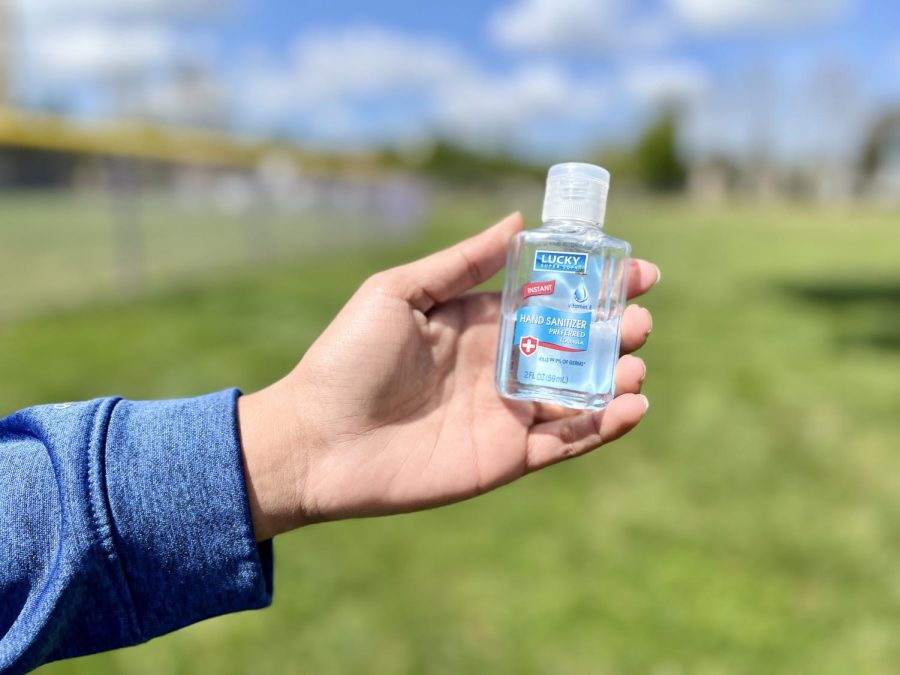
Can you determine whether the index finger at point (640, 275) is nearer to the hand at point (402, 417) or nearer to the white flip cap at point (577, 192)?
A: the hand at point (402, 417)

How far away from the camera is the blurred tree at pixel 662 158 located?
2372 inches

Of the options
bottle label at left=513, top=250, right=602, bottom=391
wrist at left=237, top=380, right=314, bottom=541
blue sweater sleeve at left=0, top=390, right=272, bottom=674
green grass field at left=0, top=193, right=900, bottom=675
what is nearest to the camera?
blue sweater sleeve at left=0, top=390, right=272, bottom=674

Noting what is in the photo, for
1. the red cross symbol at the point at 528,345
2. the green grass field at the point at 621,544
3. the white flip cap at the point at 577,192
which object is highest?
the white flip cap at the point at 577,192

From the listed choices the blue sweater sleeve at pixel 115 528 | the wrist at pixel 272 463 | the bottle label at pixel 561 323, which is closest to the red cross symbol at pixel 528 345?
the bottle label at pixel 561 323

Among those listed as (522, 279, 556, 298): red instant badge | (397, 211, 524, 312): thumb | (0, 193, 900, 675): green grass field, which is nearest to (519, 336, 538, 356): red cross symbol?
(522, 279, 556, 298): red instant badge

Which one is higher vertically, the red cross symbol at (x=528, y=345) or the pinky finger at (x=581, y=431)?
the red cross symbol at (x=528, y=345)

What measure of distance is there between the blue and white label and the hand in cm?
19

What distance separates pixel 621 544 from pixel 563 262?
2028 millimetres

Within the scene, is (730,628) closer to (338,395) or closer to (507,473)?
(507,473)

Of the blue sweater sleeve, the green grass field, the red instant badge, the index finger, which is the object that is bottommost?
the green grass field

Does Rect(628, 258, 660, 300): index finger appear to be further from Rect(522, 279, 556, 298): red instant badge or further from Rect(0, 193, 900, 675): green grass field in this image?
Rect(0, 193, 900, 675): green grass field

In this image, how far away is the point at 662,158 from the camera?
6056 centimetres

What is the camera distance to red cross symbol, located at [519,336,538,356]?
1653 millimetres

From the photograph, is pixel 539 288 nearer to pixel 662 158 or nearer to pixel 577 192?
pixel 577 192
